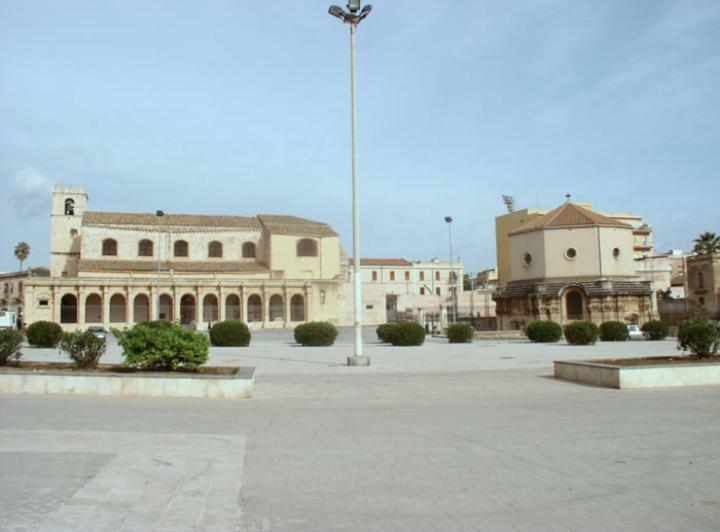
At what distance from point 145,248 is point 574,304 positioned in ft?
138

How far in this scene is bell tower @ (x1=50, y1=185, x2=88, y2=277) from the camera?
65.8 meters

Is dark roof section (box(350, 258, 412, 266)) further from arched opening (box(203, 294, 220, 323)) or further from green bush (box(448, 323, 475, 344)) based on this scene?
green bush (box(448, 323, 475, 344))

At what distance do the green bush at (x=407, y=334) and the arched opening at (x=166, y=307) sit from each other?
1418 inches

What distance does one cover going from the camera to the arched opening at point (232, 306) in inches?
2475

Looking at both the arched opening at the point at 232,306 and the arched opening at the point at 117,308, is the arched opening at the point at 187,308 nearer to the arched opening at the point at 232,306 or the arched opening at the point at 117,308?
the arched opening at the point at 232,306

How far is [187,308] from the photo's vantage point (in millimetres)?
62844

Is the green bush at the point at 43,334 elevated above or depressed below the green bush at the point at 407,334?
above

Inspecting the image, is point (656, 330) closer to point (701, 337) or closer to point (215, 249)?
point (701, 337)

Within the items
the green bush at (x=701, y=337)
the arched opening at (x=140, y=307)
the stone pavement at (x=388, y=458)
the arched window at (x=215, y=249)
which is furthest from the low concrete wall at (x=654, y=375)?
the arched window at (x=215, y=249)

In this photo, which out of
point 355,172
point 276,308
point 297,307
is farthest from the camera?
point 276,308

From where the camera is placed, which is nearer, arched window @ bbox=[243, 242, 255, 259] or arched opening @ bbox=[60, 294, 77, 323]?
arched opening @ bbox=[60, 294, 77, 323]

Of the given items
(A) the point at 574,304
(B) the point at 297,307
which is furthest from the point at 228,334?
(B) the point at 297,307

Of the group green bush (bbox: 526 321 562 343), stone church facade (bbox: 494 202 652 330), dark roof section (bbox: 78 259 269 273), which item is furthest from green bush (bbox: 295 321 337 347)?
dark roof section (bbox: 78 259 269 273)

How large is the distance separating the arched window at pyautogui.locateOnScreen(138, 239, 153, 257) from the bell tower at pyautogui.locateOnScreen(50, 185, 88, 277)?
6267 millimetres
